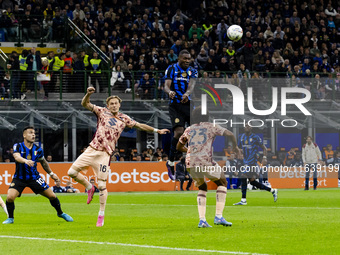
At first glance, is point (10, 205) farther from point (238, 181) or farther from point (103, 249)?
point (238, 181)

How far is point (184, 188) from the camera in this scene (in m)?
33.4

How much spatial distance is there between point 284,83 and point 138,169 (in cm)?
838

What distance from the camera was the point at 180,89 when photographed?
17.6m

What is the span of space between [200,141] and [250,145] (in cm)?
934

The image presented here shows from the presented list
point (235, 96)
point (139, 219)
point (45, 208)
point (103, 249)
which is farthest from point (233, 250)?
point (235, 96)

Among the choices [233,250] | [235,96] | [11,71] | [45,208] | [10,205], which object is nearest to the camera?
[233,250]

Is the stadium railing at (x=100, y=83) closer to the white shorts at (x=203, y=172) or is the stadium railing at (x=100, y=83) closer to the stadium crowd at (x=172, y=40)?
the stadium crowd at (x=172, y=40)

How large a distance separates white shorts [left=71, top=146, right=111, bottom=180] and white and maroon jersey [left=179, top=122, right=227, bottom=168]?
5.93ft

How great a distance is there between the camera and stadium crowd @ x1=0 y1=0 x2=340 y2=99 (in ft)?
115

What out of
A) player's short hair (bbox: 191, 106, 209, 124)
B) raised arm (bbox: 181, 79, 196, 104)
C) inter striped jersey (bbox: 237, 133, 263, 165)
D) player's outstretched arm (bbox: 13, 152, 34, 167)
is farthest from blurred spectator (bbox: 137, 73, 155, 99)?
player's short hair (bbox: 191, 106, 209, 124)

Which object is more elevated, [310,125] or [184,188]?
[310,125]

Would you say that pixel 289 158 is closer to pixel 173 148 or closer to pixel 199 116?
pixel 173 148

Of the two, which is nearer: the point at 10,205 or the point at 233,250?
the point at 233,250

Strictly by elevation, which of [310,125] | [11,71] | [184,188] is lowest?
[184,188]
